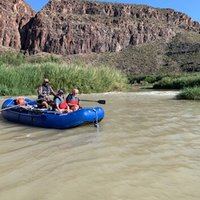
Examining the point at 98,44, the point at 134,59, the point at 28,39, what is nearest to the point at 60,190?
the point at 134,59

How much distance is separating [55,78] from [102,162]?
63.6ft

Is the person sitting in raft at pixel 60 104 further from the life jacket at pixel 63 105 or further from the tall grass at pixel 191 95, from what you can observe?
the tall grass at pixel 191 95

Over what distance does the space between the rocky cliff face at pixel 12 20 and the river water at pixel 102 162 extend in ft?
329

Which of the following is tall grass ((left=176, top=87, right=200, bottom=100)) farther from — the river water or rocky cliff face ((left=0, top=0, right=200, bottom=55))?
rocky cliff face ((left=0, top=0, right=200, bottom=55))

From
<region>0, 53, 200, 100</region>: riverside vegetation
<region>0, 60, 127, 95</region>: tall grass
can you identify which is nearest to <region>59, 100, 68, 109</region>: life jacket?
<region>0, 53, 200, 100</region>: riverside vegetation

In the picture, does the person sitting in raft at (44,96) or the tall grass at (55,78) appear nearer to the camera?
the person sitting in raft at (44,96)

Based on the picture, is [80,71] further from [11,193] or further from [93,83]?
[11,193]

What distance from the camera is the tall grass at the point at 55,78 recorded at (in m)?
25.0

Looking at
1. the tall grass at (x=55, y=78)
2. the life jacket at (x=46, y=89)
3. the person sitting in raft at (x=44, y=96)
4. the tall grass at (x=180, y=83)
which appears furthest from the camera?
the tall grass at (x=180, y=83)

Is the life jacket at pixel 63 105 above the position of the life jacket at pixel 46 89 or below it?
below

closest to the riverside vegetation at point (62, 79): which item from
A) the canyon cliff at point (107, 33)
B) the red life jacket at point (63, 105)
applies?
the red life jacket at point (63, 105)

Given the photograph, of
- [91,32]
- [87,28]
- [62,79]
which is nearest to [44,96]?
[62,79]

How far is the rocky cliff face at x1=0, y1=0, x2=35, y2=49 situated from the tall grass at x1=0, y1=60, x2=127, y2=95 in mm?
82461

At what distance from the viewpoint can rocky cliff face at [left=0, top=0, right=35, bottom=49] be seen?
358ft
